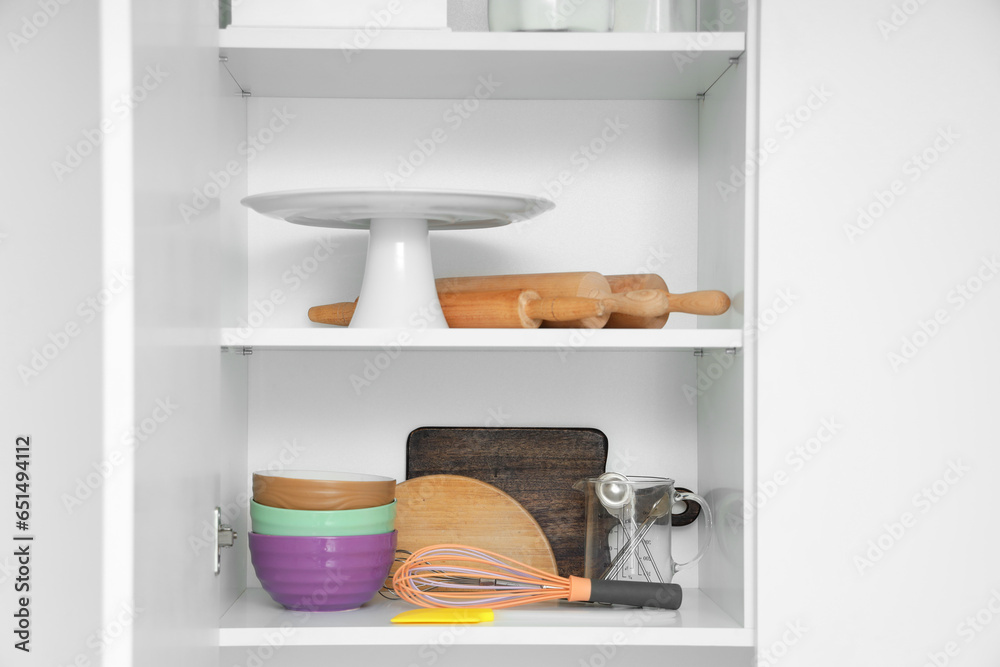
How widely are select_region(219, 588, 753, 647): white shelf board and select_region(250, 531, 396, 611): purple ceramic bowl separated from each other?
0.02 meters

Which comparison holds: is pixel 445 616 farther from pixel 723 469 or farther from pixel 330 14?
pixel 330 14

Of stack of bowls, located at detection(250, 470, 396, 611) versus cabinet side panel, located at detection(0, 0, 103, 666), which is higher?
cabinet side panel, located at detection(0, 0, 103, 666)

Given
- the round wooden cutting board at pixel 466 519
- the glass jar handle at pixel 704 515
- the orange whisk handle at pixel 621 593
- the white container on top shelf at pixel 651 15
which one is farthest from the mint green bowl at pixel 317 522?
the white container on top shelf at pixel 651 15

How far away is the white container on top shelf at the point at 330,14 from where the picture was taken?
93cm

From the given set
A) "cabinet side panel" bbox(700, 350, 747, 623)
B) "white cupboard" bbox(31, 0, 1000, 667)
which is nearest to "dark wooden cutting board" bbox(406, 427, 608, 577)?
"white cupboard" bbox(31, 0, 1000, 667)

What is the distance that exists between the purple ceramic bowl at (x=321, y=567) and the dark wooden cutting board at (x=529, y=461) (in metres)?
0.18

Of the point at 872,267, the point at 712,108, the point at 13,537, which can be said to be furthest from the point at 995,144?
the point at 13,537

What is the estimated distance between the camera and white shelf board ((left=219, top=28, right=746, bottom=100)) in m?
0.92

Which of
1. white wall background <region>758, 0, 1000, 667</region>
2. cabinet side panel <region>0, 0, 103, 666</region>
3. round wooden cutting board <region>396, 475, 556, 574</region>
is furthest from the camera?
round wooden cutting board <region>396, 475, 556, 574</region>

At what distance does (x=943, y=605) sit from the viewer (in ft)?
2.89

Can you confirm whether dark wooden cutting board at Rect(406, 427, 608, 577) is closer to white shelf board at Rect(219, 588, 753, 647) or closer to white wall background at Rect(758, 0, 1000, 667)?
white shelf board at Rect(219, 588, 753, 647)

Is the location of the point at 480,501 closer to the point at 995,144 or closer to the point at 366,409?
the point at 366,409

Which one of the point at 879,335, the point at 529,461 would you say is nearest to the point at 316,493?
the point at 529,461

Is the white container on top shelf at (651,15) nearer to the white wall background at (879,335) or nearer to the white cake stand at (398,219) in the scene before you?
the white wall background at (879,335)
